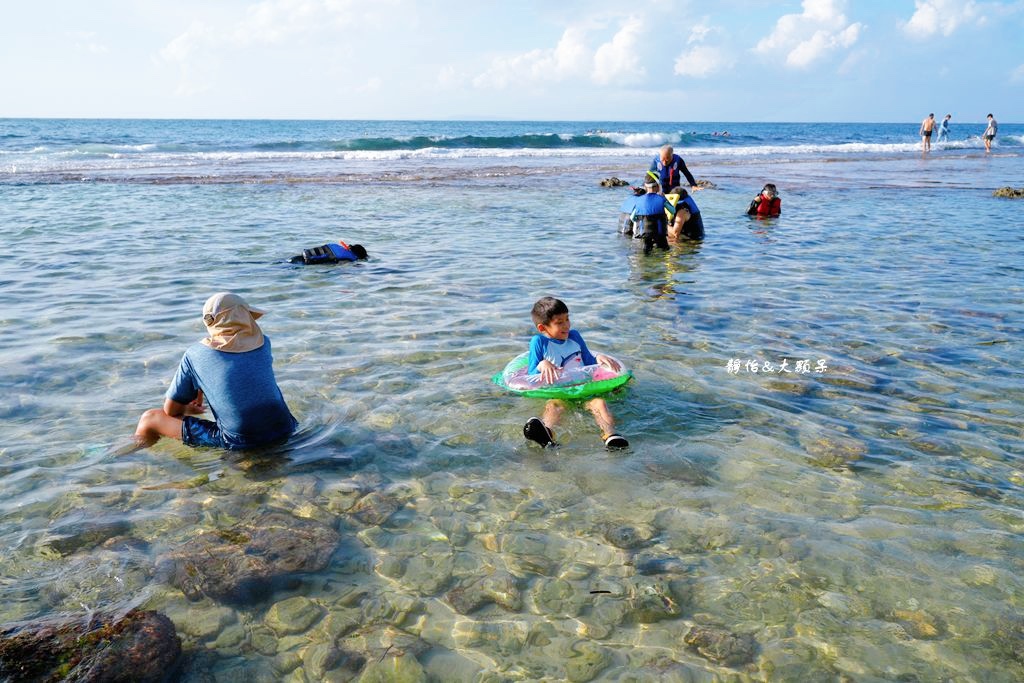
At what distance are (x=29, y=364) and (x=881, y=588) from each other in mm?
8307

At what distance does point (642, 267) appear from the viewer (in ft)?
41.6

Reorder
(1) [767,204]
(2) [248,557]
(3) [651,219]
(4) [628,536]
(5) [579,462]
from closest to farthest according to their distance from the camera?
1. (2) [248,557]
2. (4) [628,536]
3. (5) [579,462]
4. (3) [651,219]
5. (1) [767,204]

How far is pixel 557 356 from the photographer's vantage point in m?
6.79

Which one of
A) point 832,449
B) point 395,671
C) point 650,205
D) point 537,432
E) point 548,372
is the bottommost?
point 395,671

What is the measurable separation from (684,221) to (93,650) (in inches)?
541

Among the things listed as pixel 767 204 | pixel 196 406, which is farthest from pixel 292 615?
pixel 767 204

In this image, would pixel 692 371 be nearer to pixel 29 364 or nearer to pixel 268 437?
pixel 268 437

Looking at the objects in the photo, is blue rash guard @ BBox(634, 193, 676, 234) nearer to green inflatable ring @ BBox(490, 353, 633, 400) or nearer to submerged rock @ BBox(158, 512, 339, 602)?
green inflatable ring @ BBox(490, 353, 633, 400)

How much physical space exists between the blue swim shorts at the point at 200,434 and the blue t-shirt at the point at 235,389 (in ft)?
0.33

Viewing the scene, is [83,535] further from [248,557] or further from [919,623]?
[919,623]

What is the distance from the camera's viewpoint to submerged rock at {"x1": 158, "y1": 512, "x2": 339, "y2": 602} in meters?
4.04

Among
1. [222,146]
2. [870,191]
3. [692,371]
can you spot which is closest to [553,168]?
[870,191]

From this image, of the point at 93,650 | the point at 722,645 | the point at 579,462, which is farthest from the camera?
the point at 579,462

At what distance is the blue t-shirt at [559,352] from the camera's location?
22.1 ft
